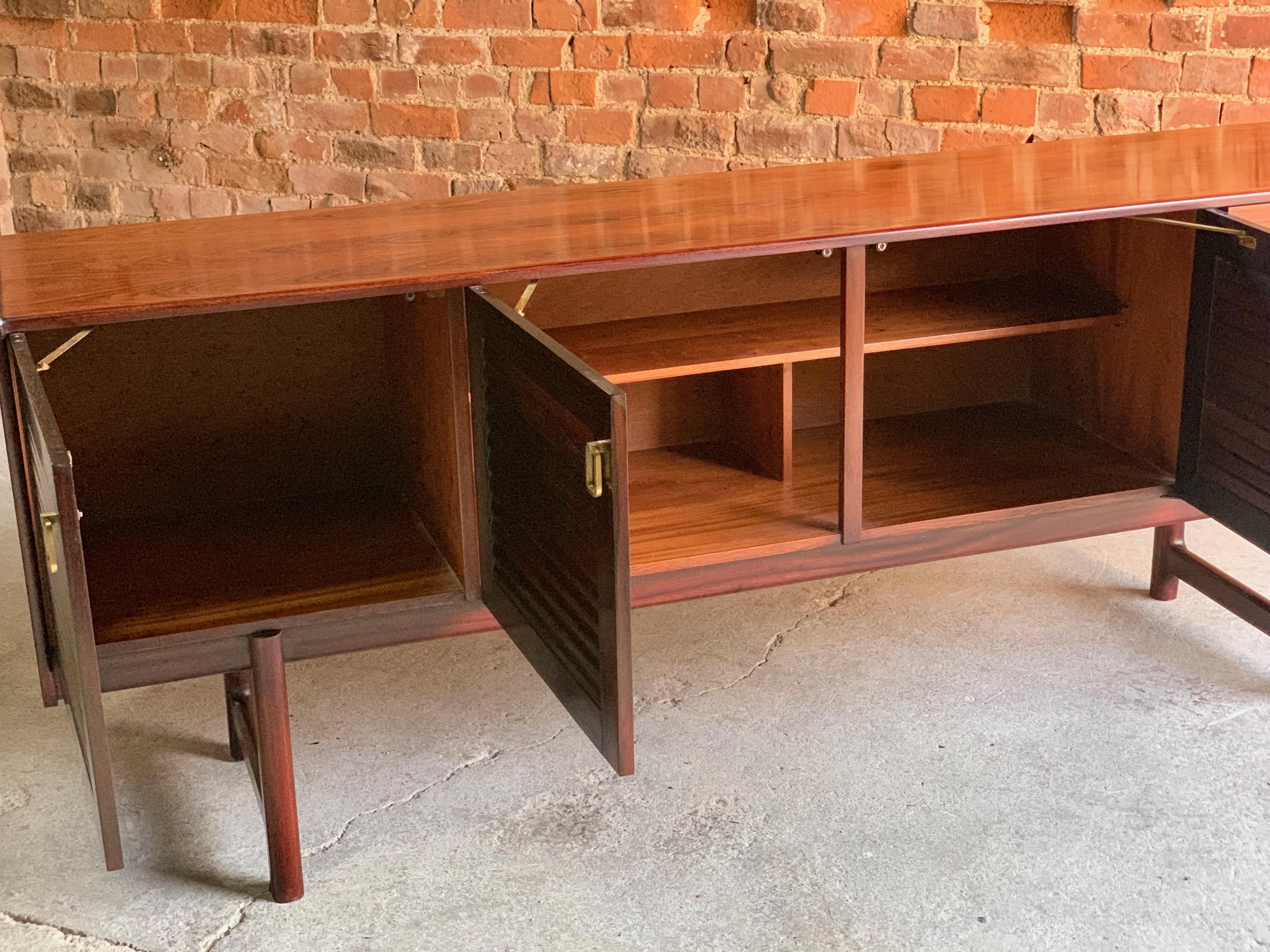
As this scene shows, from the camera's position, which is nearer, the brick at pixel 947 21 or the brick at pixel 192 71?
the brick at pixel 947 21

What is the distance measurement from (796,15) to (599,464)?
10.1 feet

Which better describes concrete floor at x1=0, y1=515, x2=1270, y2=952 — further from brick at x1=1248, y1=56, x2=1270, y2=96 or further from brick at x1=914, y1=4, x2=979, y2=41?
brick at x1=914, y1=4, x2=979, y2=41

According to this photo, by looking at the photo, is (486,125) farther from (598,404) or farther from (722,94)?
(598,404)

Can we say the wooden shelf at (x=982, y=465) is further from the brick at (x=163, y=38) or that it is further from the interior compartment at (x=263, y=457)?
the brick at (x=163, y=38)

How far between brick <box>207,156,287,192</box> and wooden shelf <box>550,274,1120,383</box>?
263 centimetres

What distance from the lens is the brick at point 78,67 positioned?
17.0ft

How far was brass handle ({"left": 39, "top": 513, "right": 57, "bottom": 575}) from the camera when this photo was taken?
75.5 inches

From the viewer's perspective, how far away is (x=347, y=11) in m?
4.93

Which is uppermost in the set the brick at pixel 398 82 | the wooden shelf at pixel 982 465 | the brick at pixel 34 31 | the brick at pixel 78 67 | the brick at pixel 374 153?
the brick at pixel 34 31

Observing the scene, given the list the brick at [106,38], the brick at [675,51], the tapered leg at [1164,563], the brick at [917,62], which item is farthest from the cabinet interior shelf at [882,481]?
the brick at [106,38]

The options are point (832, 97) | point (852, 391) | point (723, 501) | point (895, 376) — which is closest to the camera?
point (852, 391)

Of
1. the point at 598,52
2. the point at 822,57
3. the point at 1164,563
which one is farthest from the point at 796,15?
the point at 1164,563

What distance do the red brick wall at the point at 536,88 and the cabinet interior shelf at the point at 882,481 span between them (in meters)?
1.57

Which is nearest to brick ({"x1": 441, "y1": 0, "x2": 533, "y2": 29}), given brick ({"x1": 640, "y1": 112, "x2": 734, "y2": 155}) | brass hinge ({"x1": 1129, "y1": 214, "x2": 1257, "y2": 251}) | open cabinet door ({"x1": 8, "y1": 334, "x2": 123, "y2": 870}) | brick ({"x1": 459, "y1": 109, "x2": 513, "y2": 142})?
brick ({"x1": 459, "y1": 109, "x2": 513, "y2": 142})
